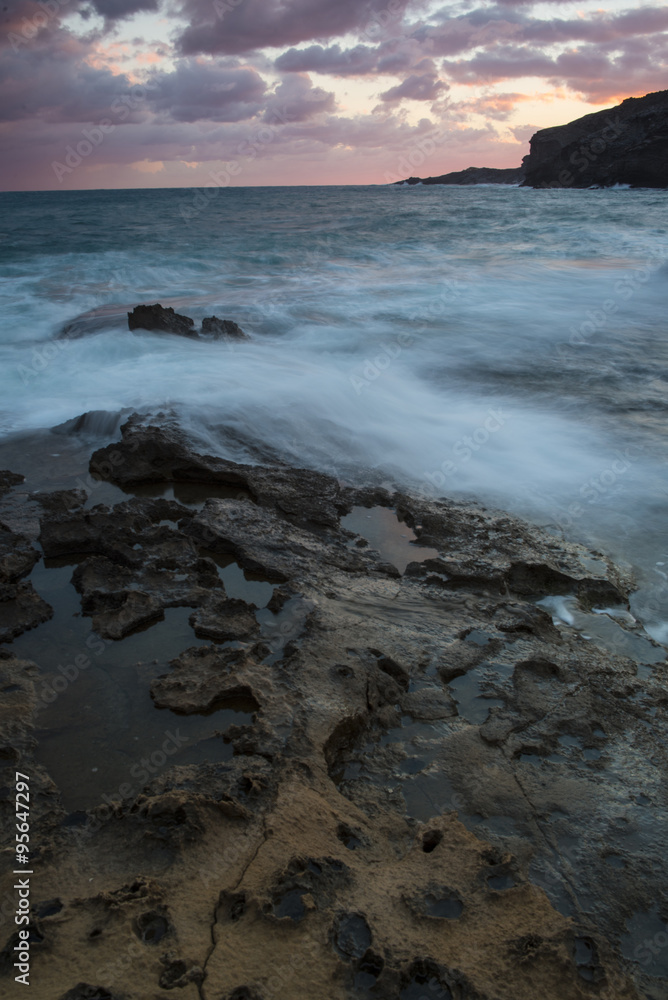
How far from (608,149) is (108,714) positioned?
82.9 meters

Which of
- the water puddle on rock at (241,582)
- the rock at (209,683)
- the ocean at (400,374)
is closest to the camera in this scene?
the rock at (209,683)

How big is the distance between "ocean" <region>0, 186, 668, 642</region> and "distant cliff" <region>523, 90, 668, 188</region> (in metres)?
56.7

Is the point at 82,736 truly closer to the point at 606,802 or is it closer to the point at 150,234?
the point at 606,802

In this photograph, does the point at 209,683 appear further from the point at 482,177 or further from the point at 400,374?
the point at 482,177

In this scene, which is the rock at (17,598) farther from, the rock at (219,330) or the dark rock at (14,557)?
the rock at (219,330)

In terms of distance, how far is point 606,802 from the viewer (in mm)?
2377

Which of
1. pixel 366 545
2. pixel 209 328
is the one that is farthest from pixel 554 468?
pixel 209 328

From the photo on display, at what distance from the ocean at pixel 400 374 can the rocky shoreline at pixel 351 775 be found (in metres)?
0.99

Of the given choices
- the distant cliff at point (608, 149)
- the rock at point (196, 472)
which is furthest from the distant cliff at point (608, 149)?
the rock at point (196, 472)

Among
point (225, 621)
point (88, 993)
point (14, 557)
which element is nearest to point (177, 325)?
point (14, 557)

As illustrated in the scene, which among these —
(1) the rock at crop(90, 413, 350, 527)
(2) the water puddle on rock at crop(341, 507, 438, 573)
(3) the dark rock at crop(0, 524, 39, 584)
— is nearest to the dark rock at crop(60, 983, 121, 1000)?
(3) the dark rock at crop(0, 524, 39, 584)

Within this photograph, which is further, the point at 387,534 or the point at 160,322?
the point at 160,322

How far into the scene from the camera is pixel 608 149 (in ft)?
228

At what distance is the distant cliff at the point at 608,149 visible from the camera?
208ft
